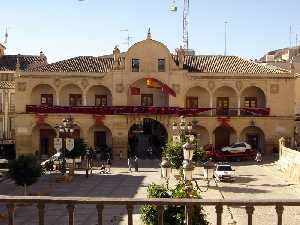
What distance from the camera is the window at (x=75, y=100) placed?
45.6 m

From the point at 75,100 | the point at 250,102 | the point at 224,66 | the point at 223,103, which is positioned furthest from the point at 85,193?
the point at 224,66

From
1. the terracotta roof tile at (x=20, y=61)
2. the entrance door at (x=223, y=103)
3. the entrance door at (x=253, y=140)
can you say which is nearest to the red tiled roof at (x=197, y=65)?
the entrance door at (x=223, y=103)

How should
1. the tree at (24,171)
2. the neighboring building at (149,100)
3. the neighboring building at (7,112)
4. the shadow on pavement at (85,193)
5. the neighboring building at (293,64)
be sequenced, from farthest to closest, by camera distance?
1. the neighboring building at (293,64)
2. the neighboring building at (7,112)
3. the neighboring building at (149,100)
4. the tree at (24,171)
5. the shadow on pavement at (85,193)

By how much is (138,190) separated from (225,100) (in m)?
19.5

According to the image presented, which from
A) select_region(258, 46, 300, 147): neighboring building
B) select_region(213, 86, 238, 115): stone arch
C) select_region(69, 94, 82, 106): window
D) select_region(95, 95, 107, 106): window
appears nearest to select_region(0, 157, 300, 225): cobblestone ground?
select_region(213, 86, 238, 115): stone arch

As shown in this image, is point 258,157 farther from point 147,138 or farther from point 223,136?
point 147,138

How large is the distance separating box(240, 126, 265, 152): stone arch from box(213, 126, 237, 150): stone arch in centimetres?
83

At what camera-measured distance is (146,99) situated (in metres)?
46.2

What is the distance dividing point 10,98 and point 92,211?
2881 cm

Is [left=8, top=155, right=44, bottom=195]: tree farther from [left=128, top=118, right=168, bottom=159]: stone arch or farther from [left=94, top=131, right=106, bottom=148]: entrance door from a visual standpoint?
[left=94, top=131, right=106, bottom=148]: entrance door

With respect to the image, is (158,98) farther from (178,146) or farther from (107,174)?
(178,146)

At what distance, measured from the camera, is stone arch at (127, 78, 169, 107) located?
149ft

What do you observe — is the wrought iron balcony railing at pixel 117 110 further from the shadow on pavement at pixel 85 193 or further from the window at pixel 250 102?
the shadow on pavement at pixel 85 193

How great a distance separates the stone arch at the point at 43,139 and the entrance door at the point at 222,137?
13.6 metres
